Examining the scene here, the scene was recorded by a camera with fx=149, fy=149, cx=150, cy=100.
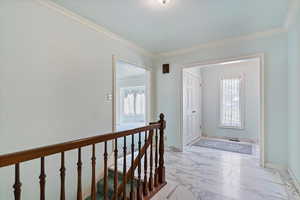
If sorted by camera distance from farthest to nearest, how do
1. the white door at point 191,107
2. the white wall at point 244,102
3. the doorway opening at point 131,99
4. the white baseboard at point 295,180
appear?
the doorway opening at point 131,99 → the white wall at point 244,102 → the white door at point 191,107 → the white baseboard at point 295,180

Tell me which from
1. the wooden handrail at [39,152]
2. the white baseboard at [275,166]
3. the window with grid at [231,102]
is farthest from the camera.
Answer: the window with grid at [231,102]

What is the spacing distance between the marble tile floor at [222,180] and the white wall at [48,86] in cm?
112

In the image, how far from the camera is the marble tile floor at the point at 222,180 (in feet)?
6.08

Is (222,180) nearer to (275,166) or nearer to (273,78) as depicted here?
(275,166)

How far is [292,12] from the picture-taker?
77.8 inches

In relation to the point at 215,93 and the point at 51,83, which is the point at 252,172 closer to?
the point at 215,93

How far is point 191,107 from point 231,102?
1474 millimetres

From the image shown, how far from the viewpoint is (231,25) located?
2.42 m

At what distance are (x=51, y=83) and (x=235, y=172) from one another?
313 cm

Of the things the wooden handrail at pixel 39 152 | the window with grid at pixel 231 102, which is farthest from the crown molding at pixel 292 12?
the wooden handrail at pixel 39 152

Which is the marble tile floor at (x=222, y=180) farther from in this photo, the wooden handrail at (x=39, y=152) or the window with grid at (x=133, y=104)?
the window with grid at (x=133, y=104)

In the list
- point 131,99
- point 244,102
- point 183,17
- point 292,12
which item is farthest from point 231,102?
point 131,99

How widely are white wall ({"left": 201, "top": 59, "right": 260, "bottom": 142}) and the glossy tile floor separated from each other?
55.8 inches

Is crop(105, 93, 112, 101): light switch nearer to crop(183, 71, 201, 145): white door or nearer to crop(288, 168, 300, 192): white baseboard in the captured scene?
crop(183, 71, 201, 145): white door
